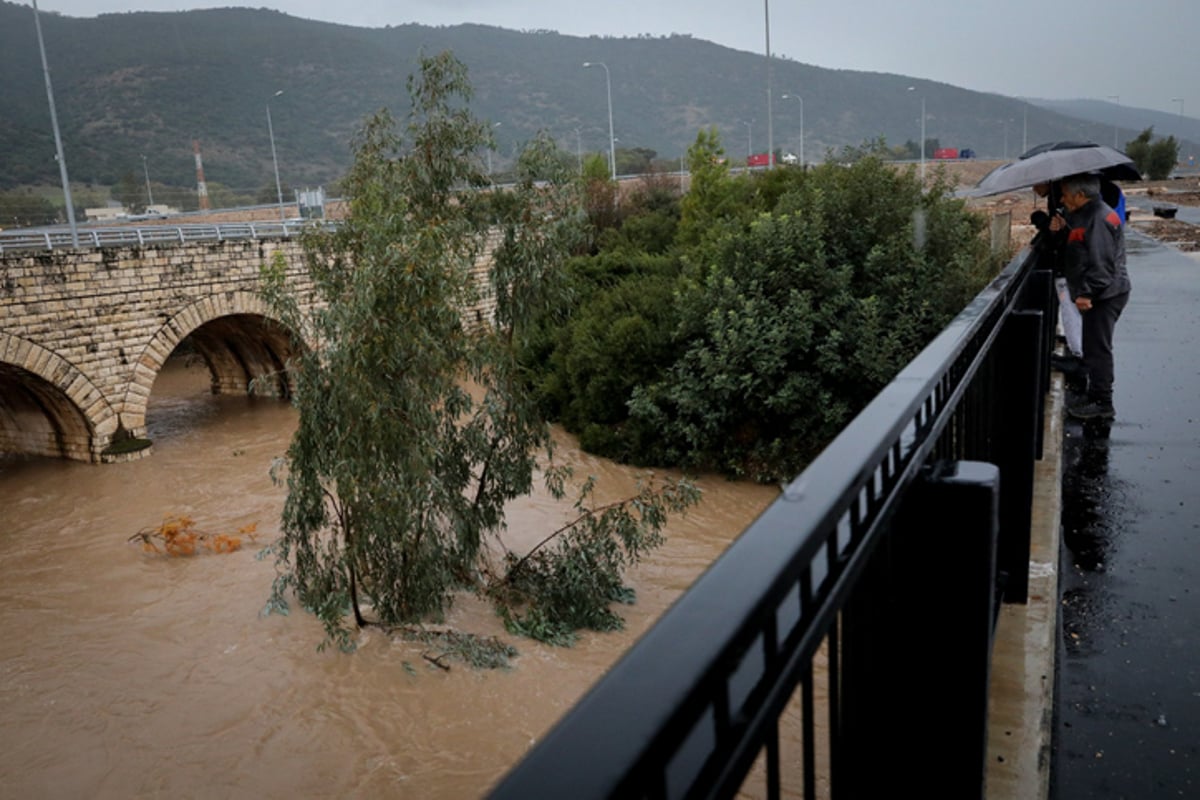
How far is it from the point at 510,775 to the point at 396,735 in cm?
932

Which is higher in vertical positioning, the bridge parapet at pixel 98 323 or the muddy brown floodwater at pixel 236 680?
the bridge parapet at pixel 98 323

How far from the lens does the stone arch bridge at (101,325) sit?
17.1m

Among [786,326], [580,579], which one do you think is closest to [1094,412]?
[580,579]

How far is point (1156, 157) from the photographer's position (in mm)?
51375

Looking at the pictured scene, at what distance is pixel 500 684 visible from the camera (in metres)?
9.78

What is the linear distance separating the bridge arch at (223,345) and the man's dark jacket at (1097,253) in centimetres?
1393

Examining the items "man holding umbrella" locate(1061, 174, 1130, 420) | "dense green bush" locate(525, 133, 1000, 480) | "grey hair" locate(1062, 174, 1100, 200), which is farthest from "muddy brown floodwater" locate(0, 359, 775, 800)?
"grey hair" locate(1062, 174, 1100, 200)

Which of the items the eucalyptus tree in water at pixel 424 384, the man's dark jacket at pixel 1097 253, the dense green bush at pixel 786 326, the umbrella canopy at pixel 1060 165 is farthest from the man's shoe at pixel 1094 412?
the dense green bush at pixel 786 326

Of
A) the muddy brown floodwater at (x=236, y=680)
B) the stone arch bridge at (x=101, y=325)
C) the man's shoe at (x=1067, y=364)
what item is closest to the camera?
the man's shoe at (x=1067, y=364)

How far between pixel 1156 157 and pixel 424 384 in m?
55.3

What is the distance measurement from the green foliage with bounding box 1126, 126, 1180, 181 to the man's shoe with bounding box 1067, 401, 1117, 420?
53.1 meters

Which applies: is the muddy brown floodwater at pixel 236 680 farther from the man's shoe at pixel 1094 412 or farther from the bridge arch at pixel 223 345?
the man's shoe at pixel 1094 412

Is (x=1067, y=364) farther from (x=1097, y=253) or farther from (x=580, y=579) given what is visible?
(x=580, y=579)

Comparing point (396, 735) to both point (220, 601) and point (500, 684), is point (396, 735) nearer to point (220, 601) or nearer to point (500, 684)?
point (500, 684)
